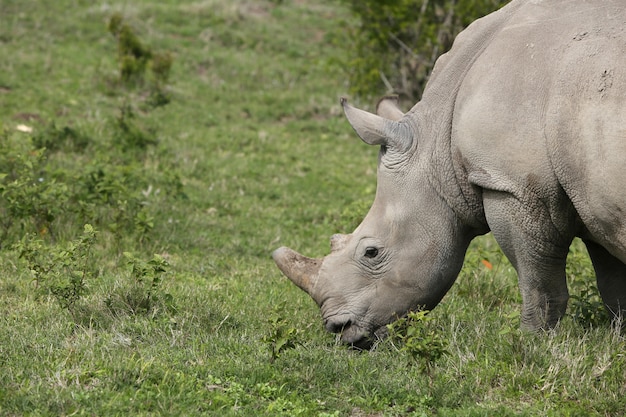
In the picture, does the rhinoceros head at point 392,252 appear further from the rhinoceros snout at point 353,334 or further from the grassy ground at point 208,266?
the grassy ground at point 208,266


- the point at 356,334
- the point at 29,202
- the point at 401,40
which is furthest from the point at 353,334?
the point at 401,40

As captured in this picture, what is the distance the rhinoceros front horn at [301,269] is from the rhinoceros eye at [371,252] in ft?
1.21

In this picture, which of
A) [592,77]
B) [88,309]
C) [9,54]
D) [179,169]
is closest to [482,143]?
[592,77]

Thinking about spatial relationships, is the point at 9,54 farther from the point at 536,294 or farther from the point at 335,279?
the point at 536,294

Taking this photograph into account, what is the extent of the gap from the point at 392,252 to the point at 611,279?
148 cm

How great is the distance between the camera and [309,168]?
39.2 feet

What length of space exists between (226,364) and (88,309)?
4.29 feet

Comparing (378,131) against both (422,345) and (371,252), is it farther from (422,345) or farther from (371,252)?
(422,345)

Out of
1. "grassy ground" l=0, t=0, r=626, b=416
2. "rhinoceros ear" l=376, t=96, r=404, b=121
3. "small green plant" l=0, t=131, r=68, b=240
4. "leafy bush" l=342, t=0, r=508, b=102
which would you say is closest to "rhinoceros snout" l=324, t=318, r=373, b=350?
"grassy ground" l=0, t=0, r=626, b=416

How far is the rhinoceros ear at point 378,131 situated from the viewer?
6.20m

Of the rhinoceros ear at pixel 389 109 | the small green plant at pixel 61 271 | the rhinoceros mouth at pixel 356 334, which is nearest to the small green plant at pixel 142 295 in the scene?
the small green plant at pixel 61 271

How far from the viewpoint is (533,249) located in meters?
5.65

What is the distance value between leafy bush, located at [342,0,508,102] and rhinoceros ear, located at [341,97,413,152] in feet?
27.4

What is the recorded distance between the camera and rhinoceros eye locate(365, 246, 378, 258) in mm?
6137
